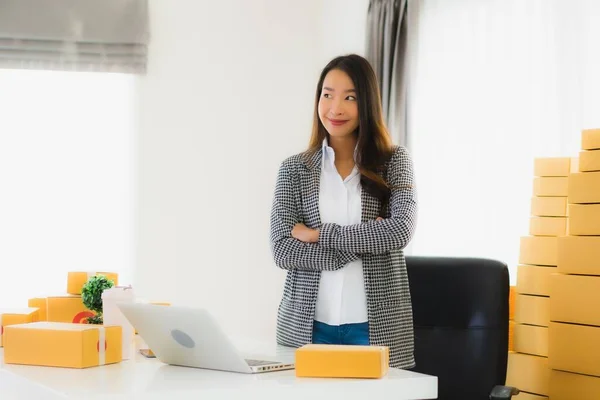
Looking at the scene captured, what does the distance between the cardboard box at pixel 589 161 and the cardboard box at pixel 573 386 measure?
0.61 meters

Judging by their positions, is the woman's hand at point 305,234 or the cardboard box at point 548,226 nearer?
the woman's hand at point 305,234

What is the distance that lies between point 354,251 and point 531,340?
946 mm

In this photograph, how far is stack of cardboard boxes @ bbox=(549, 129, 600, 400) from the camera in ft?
8.09

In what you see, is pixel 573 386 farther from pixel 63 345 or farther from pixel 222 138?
pixel 222 138

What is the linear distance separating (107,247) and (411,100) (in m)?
1.74

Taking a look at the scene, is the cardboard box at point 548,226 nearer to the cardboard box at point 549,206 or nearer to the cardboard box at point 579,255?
the cardboard box at point 549,206

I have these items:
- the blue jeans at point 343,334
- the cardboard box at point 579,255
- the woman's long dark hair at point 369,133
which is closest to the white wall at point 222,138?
the woman's long dark hair at point 369,133

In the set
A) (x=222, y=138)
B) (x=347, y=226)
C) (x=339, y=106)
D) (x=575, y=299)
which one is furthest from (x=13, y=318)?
(x=222, y=138)

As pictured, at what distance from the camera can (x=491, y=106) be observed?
11.5 feet

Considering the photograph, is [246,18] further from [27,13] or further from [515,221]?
[515,221]

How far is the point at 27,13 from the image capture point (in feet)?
14.1

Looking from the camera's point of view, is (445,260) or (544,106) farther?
(544,106)

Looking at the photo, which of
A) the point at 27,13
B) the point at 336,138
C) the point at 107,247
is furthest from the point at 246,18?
the point at 336,138

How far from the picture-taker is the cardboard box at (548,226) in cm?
283
